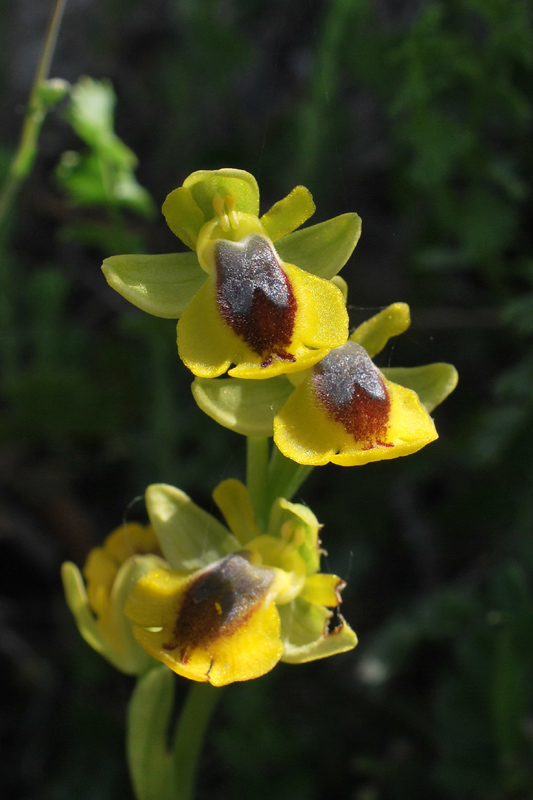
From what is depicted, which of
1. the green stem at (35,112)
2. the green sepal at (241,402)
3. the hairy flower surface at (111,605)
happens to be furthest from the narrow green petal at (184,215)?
the green stem at (35,112)

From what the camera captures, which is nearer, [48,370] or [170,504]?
[170,504]

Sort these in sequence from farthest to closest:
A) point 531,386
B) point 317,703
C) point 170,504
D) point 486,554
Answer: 1. point 486,554
2. point 317,703
3. point 531,386
4. point 170,504

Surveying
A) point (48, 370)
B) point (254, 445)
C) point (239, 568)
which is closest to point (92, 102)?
point (48, 370)

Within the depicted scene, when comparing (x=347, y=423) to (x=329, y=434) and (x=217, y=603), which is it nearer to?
(x=329, y=434)

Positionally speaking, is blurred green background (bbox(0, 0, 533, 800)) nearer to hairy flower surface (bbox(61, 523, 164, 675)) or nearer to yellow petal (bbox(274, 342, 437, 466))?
hairy flower surface (bbox(61, 523, 164, 675))

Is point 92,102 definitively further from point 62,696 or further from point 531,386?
point 62,696

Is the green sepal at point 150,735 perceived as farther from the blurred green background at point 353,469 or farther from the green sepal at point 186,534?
the blurred green background at point 353,469
